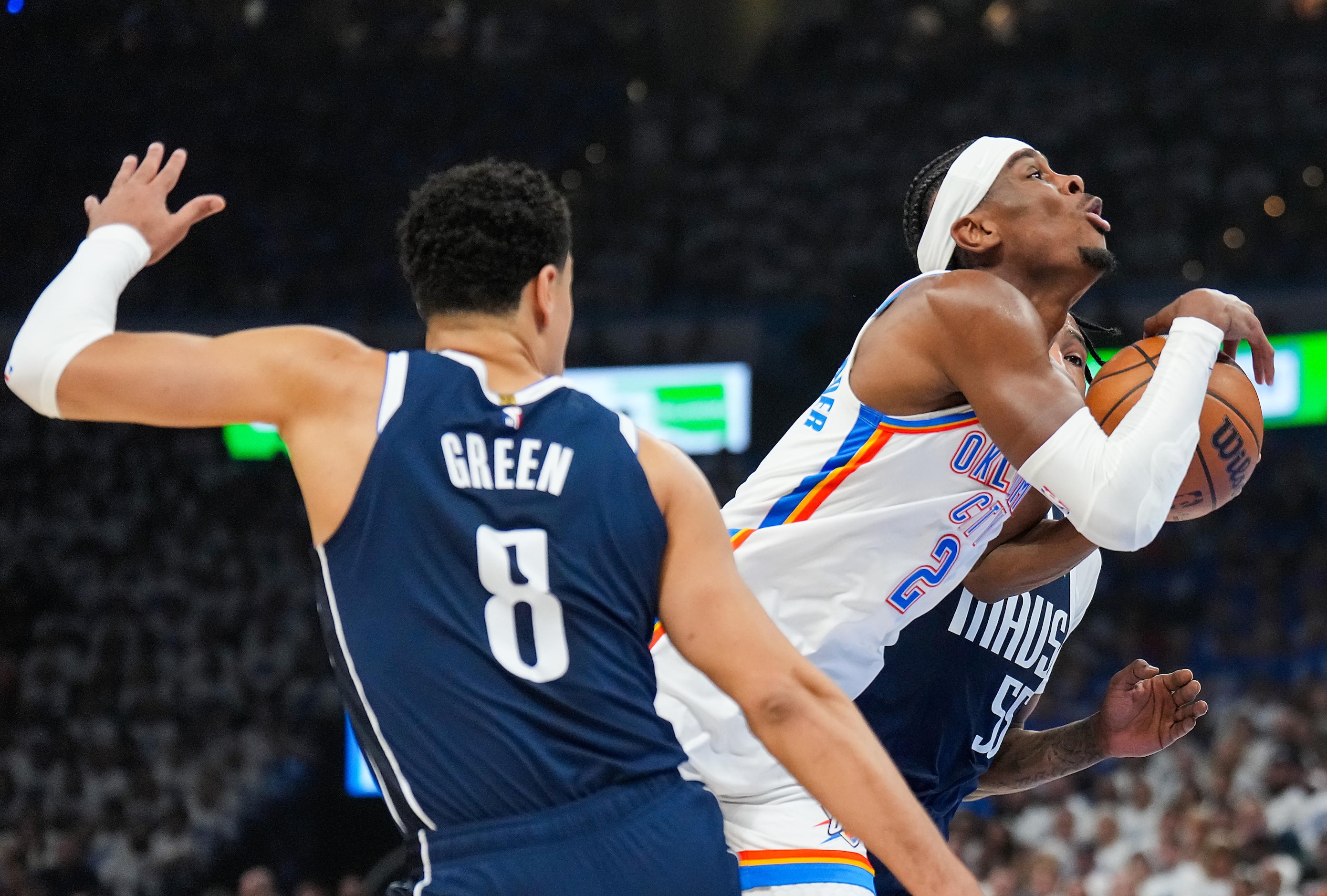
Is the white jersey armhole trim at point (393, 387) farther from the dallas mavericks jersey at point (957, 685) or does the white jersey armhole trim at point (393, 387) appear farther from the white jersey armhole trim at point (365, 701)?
the dallas mavericks jersey at point (957, 685)

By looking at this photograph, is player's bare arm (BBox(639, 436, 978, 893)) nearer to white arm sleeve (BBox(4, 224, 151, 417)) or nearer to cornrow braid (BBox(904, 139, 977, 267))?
white arm sleeve (BBox(4, 224, 151, 417))

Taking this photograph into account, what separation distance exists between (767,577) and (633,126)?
48.9 feet

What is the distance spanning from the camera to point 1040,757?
4.10 meters

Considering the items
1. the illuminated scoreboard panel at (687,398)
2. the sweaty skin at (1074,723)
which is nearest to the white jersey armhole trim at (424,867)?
the sweaty skin at (1074,723)

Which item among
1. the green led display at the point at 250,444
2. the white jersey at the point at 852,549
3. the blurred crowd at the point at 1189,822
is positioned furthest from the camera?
the green led display at the point at 250,444

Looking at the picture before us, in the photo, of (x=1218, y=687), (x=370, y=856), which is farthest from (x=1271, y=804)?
(x=370, y=856)

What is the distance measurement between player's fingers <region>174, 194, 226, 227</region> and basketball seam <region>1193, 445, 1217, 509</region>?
213 centimetres

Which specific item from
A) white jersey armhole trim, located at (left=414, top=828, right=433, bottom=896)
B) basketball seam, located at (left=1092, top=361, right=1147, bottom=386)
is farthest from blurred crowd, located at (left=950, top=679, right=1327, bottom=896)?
white jersey armhole trim, located at (left=414, top=828, right=433, bottom=896)

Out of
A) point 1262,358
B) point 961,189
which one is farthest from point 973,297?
point 1262,358

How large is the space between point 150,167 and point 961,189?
1838 mm

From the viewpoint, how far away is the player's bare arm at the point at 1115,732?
376 centimetres

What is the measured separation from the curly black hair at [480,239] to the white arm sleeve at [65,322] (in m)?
0.47

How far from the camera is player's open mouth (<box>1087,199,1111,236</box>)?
3387mm

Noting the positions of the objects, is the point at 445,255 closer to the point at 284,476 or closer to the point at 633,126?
the point at 284,476
